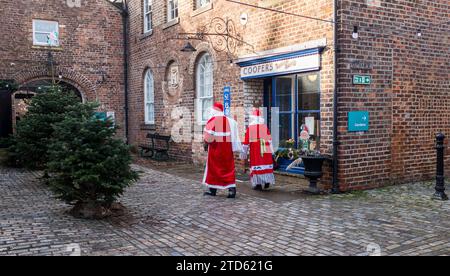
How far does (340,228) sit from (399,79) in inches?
182

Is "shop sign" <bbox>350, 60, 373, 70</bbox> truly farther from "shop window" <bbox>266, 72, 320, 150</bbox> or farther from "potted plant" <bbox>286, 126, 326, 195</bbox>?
"potted plant" <bbox>286, 126, 326, 195</bbox>

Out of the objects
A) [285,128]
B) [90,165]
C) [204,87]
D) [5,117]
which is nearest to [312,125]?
[285,128]

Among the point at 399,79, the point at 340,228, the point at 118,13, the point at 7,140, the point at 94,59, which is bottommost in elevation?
the point at 340,228

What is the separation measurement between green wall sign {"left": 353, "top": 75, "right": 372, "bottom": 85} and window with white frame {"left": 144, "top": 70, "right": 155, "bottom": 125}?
9.93 metres

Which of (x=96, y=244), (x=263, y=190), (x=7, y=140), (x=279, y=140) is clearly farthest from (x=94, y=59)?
(x=96, y=244)

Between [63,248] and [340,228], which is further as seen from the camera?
[340,228]

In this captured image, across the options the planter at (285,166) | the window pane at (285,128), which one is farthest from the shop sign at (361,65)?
the planter at (285,166)

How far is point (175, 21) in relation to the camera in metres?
14.5

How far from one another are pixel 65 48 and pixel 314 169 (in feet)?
42.5

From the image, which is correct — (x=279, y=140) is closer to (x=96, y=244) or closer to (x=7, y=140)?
(x=96, y=244)

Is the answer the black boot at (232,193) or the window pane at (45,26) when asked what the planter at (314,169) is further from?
the window pane at (45,26)

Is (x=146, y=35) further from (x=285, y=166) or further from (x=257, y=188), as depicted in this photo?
(x=257, y=188)

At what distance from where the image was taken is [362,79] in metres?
8.56

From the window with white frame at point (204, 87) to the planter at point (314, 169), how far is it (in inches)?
210
